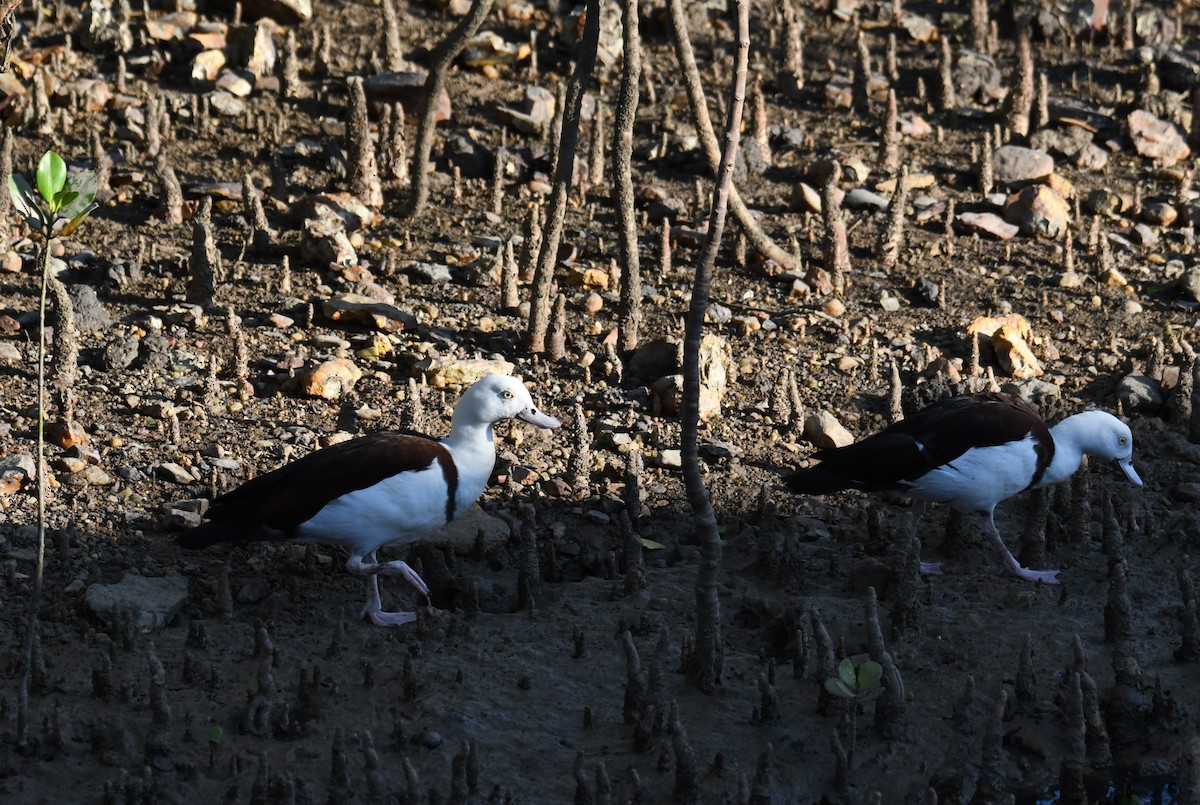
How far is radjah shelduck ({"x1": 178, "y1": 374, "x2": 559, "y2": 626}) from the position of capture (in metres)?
6.71

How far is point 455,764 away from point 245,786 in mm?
798

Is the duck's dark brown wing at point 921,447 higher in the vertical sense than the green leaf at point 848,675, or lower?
higher

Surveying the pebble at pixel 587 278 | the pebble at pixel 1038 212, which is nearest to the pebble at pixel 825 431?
the pebble at pixel 587 278

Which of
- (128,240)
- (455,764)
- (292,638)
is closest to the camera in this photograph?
(455,764)

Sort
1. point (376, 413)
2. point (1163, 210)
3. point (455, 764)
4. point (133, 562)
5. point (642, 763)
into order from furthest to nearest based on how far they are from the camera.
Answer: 1. point (1163, 210)
2. point (376, 413)
3. point (133, 562)
4. point (642, 763)
5. point (455, 764)

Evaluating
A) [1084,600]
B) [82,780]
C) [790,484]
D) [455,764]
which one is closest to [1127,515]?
[1084,600]

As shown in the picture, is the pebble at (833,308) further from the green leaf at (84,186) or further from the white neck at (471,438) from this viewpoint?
the green leaf at (84,186)

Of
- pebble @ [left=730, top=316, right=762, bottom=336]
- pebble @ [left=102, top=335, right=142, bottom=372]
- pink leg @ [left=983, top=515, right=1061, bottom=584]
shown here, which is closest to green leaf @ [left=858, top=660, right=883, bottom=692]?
pink leg @ [left=983, top=515, right=1061, bottom=584]

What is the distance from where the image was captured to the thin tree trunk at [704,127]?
923cm

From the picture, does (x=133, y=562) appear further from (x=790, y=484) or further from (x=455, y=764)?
(x=790, y=484)

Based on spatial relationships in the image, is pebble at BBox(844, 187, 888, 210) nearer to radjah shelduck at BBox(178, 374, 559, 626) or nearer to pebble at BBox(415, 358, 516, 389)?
pebble at BBox(415, 358, 516, 389)

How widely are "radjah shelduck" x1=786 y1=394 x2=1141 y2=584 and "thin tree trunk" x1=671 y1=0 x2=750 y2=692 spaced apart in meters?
1.36

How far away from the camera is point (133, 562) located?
711 centimetres

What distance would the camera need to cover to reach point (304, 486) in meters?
6.76
